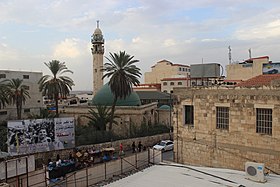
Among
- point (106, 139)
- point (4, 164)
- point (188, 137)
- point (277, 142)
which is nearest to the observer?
point (4, 164)

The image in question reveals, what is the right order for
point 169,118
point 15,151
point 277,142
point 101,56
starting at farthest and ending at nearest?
point 101,56 → point 169,118 → point 15,151 → point 277,142

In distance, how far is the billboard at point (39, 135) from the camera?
2004cm

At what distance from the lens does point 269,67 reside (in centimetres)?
2911

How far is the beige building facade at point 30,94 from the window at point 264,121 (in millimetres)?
35847

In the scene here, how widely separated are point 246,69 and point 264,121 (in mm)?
34970

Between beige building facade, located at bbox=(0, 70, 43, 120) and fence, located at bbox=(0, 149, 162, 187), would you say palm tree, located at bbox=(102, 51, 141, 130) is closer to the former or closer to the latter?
fence, located at bbox=(0, 149, 162, 187)

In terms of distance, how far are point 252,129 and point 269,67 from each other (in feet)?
55.7

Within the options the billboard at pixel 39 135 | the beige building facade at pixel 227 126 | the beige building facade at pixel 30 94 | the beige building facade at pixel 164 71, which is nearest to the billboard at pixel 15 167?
the billboard at pixel 39 135

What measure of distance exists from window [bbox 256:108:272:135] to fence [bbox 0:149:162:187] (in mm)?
6755

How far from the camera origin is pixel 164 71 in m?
92.5

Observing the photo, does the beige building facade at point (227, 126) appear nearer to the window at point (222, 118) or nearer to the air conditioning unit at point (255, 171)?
the window at point (222, 118)

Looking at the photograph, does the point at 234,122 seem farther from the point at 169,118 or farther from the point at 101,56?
the point at 101,56

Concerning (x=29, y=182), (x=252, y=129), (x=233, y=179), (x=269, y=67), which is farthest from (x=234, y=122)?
(x=269, y=67)

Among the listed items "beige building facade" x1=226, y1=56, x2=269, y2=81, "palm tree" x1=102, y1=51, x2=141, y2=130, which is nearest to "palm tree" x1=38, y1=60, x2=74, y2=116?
"palm tree" x1=102, y1=51, x2=141, y2=130
